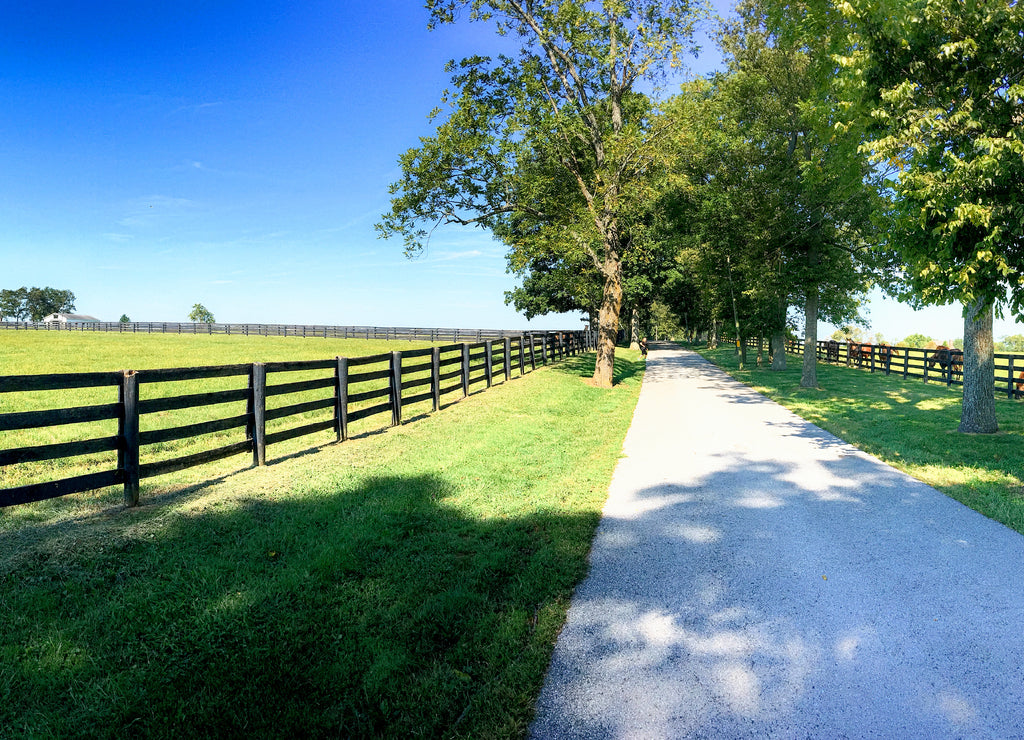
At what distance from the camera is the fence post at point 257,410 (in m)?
7.52

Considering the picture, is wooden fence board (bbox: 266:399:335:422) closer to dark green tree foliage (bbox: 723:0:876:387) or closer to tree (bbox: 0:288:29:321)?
dark green tree foliage (bbox: 723:0:876:387)

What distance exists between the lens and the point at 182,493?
6328 mm

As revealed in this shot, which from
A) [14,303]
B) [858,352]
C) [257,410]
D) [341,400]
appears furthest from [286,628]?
[14,303]

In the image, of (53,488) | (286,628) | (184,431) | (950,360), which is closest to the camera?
(286,628)

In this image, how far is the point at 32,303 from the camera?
147000 mm

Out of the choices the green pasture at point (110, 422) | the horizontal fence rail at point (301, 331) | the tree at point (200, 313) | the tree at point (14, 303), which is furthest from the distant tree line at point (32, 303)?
the green pasture at point (110, 422)

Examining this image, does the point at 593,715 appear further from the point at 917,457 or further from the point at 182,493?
the point at 917,457

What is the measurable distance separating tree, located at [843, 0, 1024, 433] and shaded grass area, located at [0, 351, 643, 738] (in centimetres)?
492

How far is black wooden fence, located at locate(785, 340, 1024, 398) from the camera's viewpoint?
52.5 ft

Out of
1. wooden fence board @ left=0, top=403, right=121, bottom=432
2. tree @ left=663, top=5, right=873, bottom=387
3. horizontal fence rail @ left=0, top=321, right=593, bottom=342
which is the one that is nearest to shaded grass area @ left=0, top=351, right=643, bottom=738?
wooden fence board @ left=0, top=403, right=121, bottom=432

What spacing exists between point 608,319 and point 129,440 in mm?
15252

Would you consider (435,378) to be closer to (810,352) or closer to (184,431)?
(184,431)

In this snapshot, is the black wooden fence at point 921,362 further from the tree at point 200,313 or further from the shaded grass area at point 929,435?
the tree at point 200,313

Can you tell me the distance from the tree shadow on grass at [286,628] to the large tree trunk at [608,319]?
45.1 ft
